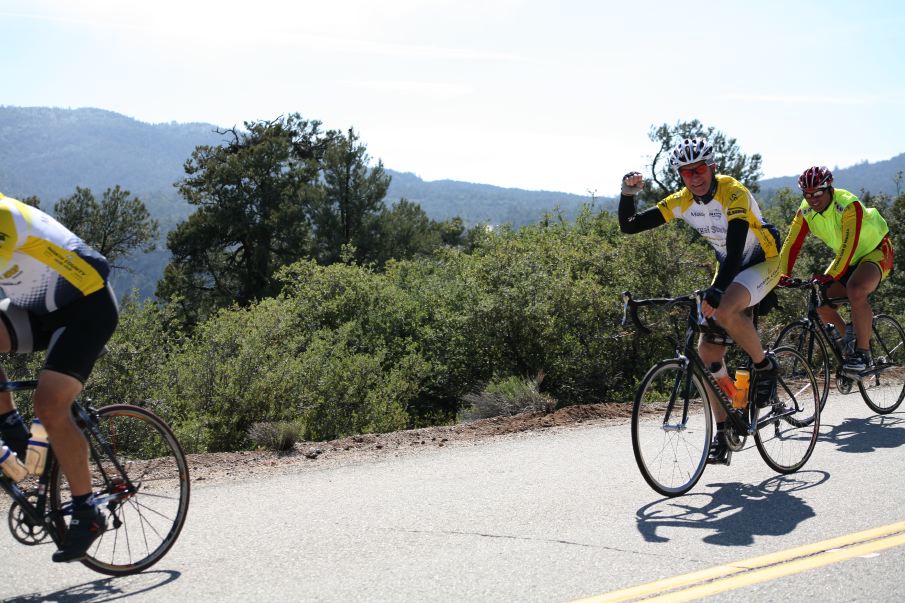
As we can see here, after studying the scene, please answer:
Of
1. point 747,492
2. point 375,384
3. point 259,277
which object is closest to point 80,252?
point 747,492

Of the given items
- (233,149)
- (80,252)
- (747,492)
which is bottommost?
(747,492)

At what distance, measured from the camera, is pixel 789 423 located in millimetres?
6570

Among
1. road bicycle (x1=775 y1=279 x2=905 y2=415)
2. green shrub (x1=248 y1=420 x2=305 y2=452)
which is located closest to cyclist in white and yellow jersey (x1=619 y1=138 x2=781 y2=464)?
road bicycle (x1=775 y1=279 x2=905 y2=415)

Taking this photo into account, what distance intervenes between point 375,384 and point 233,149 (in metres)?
43.3

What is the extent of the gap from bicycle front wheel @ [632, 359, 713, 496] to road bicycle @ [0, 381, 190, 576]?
2995mm

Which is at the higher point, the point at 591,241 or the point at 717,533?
the point at 591,241

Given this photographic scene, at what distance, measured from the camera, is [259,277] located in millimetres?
53312

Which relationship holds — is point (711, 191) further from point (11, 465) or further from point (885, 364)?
point (11, 465)

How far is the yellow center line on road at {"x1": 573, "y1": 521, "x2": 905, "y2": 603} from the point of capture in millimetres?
3812

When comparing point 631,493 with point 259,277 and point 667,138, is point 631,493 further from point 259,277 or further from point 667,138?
point 667,138

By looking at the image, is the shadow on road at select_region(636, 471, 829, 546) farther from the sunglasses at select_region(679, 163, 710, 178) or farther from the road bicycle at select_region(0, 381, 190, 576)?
the road bicycle at select_region(0, 381, 190, 576)

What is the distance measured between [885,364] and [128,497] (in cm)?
769

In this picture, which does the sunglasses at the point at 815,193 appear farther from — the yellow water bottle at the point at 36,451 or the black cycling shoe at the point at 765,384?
the yellow water bottle at the point at 36,451

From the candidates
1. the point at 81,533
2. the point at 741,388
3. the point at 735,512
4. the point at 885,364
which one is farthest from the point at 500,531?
the point at 885,364
